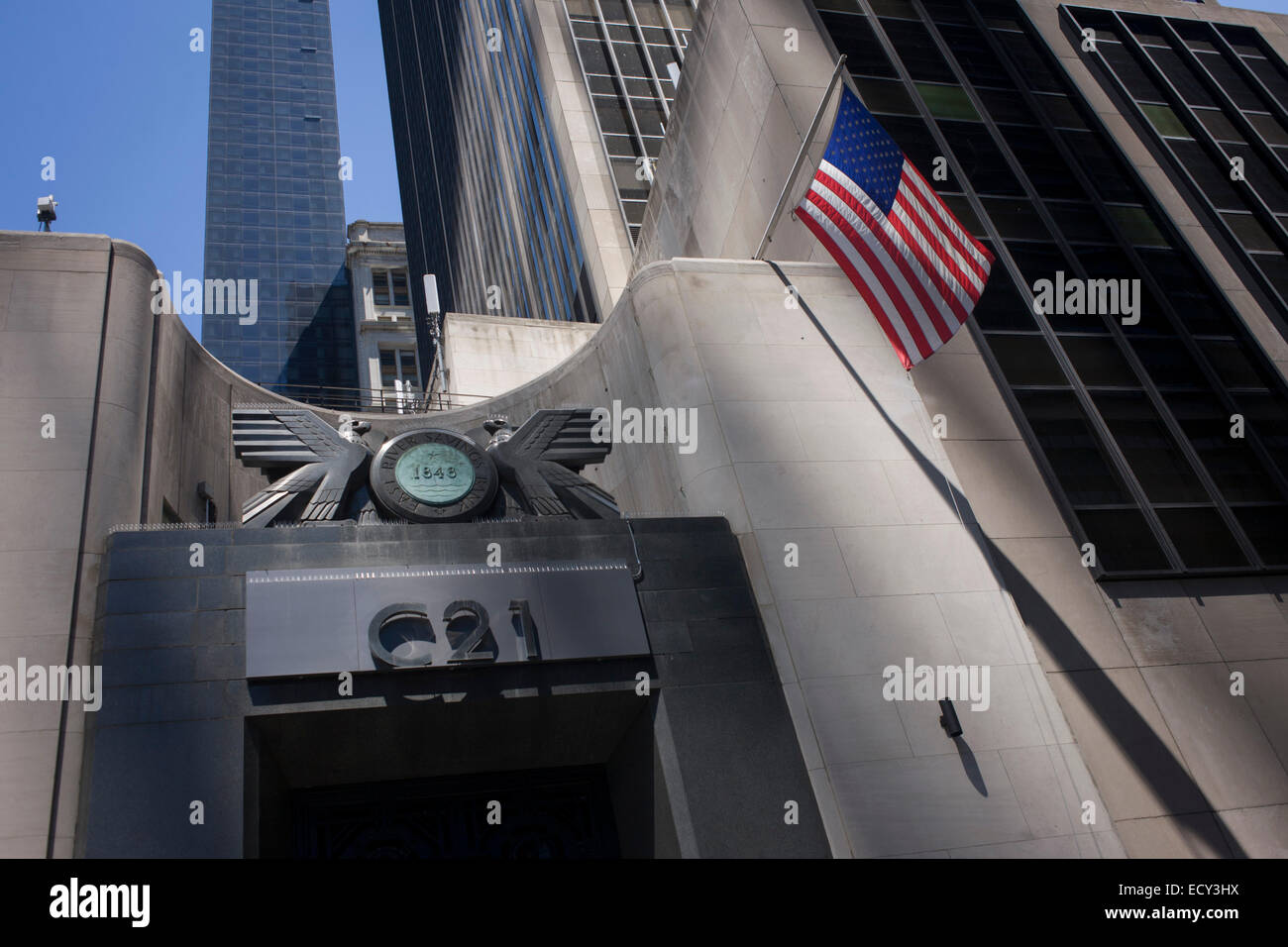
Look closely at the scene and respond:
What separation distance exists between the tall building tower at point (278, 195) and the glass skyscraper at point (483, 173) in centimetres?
1928

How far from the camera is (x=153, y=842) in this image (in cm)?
1059

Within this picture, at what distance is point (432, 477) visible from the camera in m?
15.0

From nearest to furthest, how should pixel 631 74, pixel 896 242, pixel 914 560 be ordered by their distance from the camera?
pixel 914 560 < pixel 896 242 < pixel 631 74

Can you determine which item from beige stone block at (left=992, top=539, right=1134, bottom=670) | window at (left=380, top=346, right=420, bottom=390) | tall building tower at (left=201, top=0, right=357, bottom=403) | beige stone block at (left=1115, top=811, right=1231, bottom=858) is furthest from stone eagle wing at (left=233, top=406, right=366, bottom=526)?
tall building tower at (left=201, top=0, right=357, bottom=403)

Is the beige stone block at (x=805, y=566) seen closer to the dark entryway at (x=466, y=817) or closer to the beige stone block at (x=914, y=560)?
the beige stone block at (x=914, y=560)

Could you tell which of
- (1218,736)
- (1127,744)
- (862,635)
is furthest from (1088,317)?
(862,635)

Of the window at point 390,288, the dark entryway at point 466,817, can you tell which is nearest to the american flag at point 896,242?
the dark entryway at point 466,817

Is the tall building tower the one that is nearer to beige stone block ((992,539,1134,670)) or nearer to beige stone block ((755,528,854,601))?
beige stone block ((755,528,854,601))

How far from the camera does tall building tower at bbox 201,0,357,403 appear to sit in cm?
10656

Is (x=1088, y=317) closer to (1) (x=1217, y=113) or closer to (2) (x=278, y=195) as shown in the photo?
(1) (x=1217, y=113)

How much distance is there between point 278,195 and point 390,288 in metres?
47.6

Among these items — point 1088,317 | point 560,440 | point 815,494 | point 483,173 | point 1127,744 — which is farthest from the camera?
point 483,173

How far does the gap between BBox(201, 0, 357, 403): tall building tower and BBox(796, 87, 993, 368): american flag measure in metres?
80.3
